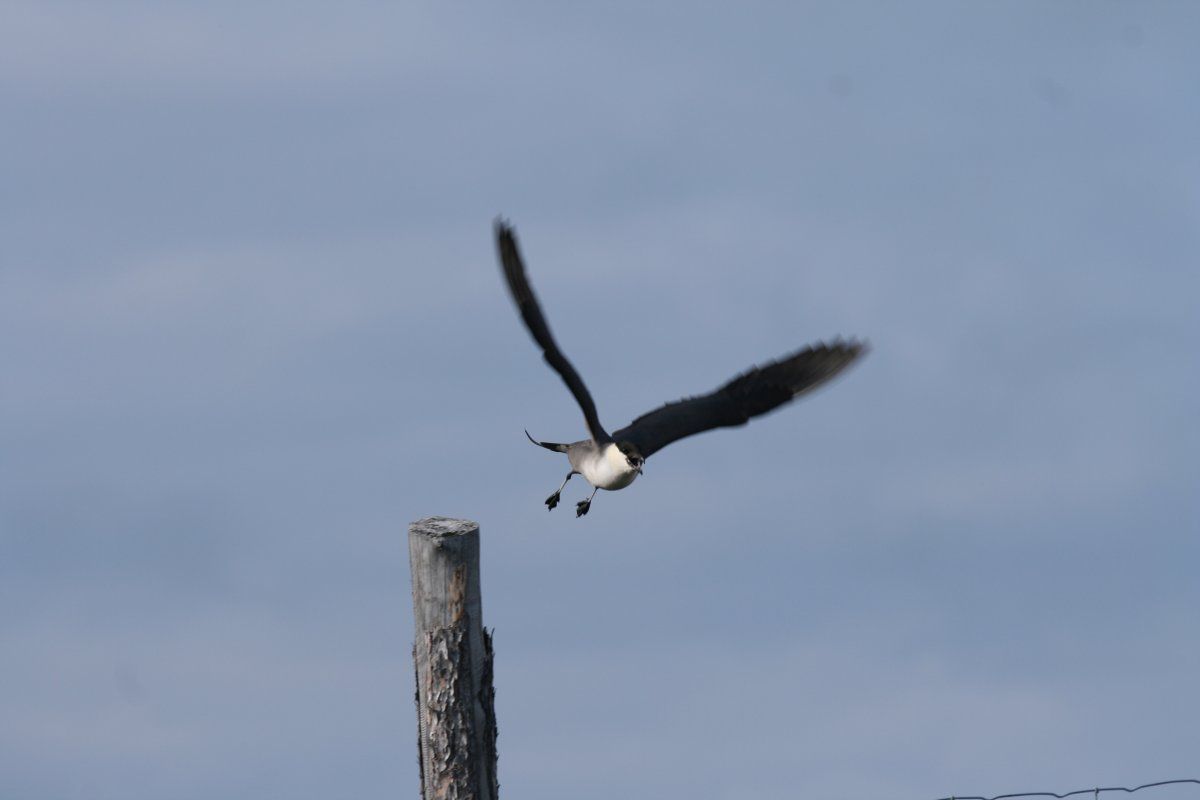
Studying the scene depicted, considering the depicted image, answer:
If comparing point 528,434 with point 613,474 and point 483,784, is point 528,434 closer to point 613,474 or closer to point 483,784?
point 613,474

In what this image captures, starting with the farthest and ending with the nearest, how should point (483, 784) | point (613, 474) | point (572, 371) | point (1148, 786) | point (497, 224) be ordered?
point (613, 474)
point (572, 371)
point (497, 224)
point (483, 784)
point (1148, 786)

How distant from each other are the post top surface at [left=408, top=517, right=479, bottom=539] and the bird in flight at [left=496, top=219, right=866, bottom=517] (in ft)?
11.5

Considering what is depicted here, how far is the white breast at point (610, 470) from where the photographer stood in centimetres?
1117

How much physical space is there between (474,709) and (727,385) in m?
4.79

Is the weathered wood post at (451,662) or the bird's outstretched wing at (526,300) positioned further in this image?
the bird's outstretched wing at (526,300)

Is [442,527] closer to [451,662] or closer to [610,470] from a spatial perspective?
[451,662]

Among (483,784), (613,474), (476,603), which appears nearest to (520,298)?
(613,474)

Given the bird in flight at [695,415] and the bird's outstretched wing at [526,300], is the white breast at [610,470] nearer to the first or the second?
the bird in flight at [695,415]

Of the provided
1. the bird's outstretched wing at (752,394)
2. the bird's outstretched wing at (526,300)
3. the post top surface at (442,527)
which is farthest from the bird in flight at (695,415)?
the post top surface at (442,527)

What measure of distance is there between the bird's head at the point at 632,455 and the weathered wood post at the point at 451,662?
11.8 ft

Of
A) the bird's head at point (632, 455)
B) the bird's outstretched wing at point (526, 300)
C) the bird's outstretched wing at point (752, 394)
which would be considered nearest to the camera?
the bird's outstretched wing at point (526, 300)

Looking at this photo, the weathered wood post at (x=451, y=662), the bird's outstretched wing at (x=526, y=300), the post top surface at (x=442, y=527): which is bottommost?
the weathered wood post at (x=451, y=662)

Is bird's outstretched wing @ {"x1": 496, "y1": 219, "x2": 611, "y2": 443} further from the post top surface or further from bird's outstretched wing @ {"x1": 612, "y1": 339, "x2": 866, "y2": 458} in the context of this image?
the post top surface

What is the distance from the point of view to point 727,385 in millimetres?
11812
